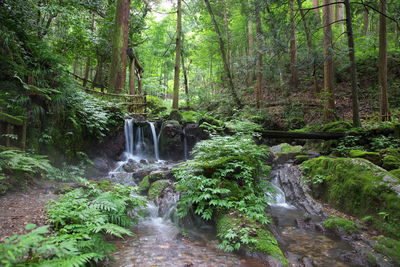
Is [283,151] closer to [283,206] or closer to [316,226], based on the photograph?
[283,206]

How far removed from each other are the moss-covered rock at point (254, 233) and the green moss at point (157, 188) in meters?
2.75

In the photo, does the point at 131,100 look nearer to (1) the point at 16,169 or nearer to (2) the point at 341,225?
(1) the point at 16,169

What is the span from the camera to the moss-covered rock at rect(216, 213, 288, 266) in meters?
3.64

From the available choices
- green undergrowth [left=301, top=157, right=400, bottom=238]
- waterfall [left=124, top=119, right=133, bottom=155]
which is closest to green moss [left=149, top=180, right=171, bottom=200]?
green undergrowth [left=301, top=157, right=400, bottom=238]

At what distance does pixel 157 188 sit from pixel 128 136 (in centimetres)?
643

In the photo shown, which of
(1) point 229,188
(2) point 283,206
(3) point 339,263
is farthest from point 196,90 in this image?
(3) point 339,263

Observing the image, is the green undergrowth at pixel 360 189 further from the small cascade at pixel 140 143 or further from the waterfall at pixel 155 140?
the small cascade at pixel 140 143

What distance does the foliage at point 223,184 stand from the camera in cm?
461

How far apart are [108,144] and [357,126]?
11351mm

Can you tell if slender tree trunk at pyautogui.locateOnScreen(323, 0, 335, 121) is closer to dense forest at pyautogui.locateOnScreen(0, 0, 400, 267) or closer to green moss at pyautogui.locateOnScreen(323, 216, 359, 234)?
dense forest at pyautogui.locateOnScreen(0, 0, 400, 267)

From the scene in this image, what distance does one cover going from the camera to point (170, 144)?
45.0ft

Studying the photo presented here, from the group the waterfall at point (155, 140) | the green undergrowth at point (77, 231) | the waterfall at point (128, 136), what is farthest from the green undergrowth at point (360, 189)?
the waterfall at point (128, 136)

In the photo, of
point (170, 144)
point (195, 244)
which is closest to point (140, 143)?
point (170, 144)

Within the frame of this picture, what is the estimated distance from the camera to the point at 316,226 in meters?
5.34
